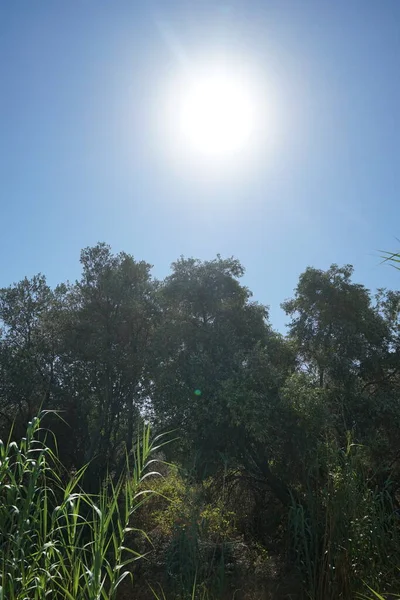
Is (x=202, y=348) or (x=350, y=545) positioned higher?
(x=202, y=348)

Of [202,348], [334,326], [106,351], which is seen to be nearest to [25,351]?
[106,351]

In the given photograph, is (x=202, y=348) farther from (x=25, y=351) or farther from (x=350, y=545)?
(x=350, y=545)

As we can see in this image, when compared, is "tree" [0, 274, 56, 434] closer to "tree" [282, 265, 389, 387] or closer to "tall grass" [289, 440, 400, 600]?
"tree" [282, 265, 389, 387]

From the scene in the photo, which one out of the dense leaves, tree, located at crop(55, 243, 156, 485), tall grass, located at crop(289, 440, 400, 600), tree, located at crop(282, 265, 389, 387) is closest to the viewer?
tall grass, located at crop(289, 440, 400, 600)

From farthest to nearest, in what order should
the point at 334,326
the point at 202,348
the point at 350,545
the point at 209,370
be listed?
the point at 334,326 < the point at 202,348 < the point at 209,370 < the point at 350,545

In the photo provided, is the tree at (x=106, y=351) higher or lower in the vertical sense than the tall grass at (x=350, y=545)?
higher

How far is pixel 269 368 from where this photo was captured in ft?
38.7

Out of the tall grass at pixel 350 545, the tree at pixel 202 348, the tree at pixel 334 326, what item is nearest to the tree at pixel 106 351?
the tree at pixel 202 348

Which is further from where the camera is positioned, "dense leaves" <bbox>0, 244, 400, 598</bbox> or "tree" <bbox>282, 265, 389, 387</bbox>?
"tree" <bbox>282, 265, 389, 387</bbox>

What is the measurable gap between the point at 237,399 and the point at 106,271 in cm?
779

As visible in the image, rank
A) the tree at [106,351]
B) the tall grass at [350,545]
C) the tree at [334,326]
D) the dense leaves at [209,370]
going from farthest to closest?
the tree at [106,351] < the tree at [334,326] < the dense leaves at [209,370] < the tall grass at [350,545]

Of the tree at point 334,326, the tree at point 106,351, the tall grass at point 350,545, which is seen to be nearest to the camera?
the tall grass at point 350,545

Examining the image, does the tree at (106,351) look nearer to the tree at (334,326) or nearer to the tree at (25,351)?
the tree at (25,351)

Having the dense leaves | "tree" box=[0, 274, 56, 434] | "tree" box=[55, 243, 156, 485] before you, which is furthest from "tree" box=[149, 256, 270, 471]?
"tree" box=[0, 274, 56, 434]
